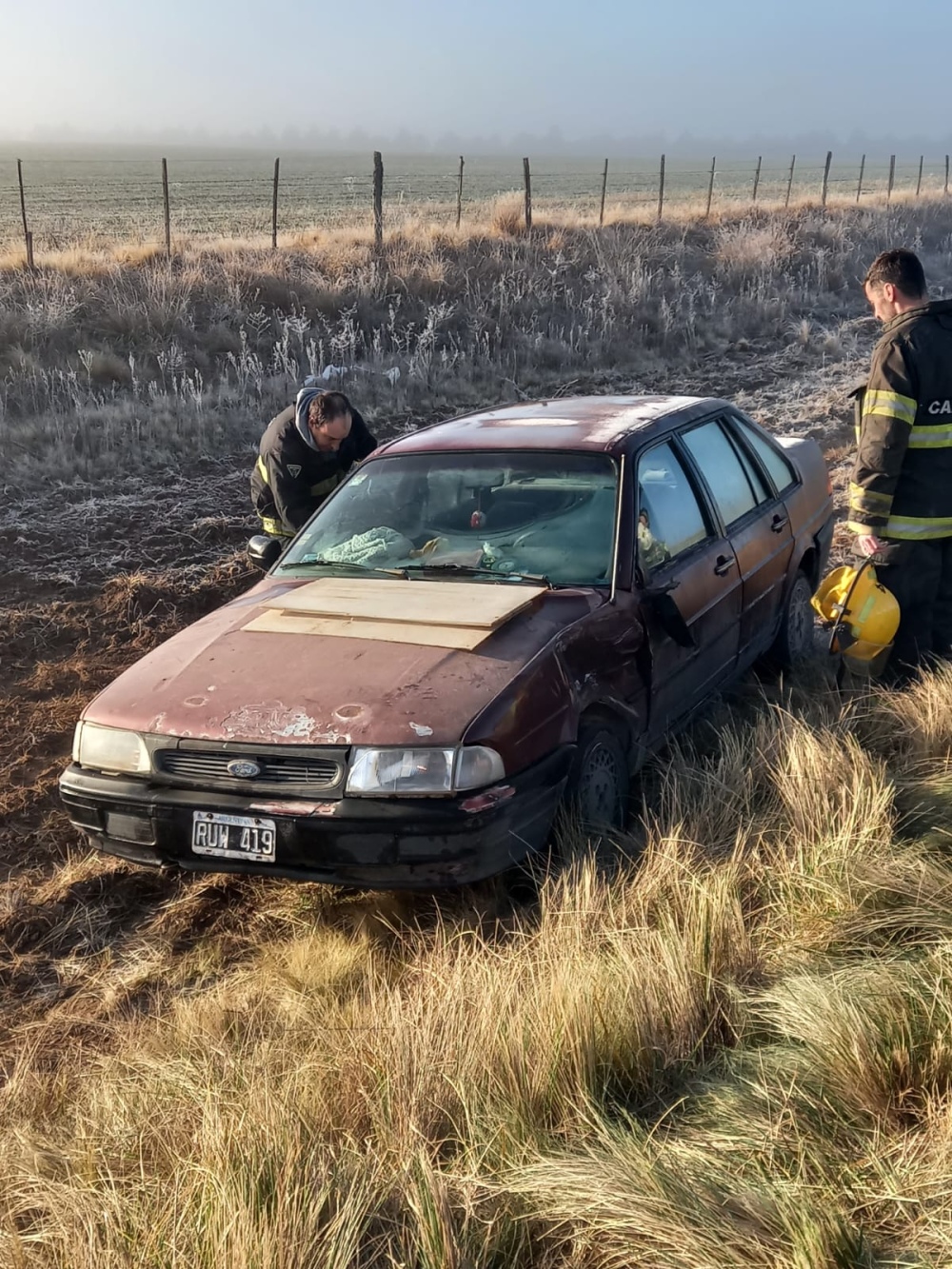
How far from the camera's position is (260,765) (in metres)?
3.64

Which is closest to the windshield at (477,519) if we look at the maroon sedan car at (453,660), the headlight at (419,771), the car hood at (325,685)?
the maroon sedan car at (453,660)

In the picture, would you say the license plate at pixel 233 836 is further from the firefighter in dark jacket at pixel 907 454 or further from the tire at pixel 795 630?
the tire at pixel 795 630

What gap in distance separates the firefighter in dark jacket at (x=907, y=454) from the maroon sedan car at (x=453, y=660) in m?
0.59

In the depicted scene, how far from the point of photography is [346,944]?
3695 millimetres

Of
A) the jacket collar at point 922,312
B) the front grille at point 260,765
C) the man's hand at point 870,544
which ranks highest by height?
the jacket collar at point 922,312

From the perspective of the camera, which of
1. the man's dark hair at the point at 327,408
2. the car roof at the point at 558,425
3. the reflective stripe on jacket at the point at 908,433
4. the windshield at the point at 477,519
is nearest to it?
the windshield at the point at 477,519

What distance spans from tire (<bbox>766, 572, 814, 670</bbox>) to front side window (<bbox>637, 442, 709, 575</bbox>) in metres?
1.17

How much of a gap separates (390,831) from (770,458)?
3.46 m

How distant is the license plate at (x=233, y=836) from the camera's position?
11.8 ft

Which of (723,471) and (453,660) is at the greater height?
(723,471)

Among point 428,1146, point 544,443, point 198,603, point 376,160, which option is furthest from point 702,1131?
point 376,160

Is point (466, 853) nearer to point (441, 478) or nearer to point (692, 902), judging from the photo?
point (692, 902)

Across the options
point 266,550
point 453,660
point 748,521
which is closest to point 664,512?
point 748,521

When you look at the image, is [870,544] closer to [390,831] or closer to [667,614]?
[667,614]
